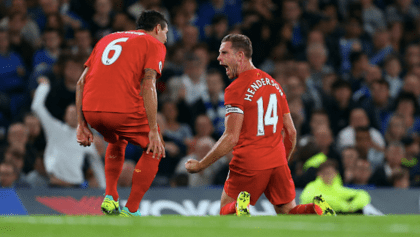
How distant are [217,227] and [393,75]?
903 cm

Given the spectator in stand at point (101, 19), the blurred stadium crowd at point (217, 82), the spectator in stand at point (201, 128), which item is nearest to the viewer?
the blurred stadium crowd at point (217, 82)

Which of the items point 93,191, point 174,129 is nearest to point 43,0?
point 174,129

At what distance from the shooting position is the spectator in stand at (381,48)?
41.2 feet

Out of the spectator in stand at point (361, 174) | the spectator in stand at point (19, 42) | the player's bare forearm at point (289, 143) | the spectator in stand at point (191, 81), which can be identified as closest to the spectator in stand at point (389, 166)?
the spectator in stand at point (361, 174)

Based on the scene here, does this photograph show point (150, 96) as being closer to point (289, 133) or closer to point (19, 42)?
point (289, 133)

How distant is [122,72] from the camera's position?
544cm

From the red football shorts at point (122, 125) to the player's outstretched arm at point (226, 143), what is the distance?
54 cm

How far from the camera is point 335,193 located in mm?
8477

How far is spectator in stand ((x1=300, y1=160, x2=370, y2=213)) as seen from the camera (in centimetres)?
834

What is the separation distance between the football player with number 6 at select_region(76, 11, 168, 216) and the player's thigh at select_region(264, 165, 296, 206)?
113 cm

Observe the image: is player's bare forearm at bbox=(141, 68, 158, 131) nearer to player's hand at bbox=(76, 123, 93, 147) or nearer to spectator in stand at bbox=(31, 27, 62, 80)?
player's hand at bbox=(76, 123, 93, 147)

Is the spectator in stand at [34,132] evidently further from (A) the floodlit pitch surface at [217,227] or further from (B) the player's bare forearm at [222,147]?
(A) the floodlit pitch surface at [217,227]

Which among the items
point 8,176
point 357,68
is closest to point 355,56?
point 357,68

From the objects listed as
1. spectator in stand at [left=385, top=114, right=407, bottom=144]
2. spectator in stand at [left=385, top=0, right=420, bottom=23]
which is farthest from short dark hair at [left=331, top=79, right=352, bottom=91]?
spectator in stand at [left=385, top=0, right=420, bottom=23]
